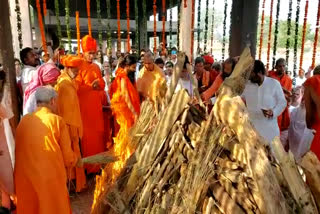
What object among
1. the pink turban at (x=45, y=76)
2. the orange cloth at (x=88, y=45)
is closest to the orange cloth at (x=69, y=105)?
the pink turban at (x=45, y=76)

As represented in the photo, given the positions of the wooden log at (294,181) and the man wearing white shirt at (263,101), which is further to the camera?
the man wearing white shirt at (263,101)

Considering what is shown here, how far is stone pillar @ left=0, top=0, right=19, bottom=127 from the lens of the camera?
3.24 meters

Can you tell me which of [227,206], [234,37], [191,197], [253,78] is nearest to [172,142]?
[191,197]

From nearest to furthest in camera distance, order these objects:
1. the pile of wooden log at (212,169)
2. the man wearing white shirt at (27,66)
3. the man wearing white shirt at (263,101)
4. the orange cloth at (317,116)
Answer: the pile of wooden log at (212,169) < the orange cloth at (317,116) < the man wearing white shirt at (263,101) < the man wearing white shirt at (27,66)

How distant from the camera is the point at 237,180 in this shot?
4.59 ft

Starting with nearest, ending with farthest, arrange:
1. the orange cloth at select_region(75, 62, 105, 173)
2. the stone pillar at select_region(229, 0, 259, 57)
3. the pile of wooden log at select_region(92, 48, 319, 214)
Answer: the pile of wooden log at select_region(92, 48, 319, 214), the orange cloth at select_region(75, 62, 105, 173), the stone pillar at select_region(229, 0, 259, 57)

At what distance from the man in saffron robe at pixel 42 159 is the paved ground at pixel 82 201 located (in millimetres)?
1102

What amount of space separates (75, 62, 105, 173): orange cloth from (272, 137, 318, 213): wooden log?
294 cm

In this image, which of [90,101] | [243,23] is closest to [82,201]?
[90,101]

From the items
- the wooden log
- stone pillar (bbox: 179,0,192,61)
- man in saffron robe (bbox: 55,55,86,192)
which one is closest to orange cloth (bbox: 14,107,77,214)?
man in saffron robe (bbox: 55,55,86,192)

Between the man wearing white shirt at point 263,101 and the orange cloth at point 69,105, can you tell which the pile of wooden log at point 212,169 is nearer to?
the man wearing white shirt at point 263,101

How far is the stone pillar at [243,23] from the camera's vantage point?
479cm

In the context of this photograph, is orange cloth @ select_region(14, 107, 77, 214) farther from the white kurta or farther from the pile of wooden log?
the white kurta

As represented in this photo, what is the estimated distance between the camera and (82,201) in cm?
358
